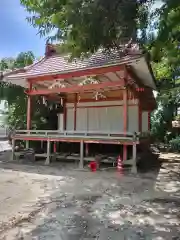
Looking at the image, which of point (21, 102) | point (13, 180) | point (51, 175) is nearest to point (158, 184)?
point (51, 175)

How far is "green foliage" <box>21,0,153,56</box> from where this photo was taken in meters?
3.62

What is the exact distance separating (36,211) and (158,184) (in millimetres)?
4197

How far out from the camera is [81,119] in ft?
45.3

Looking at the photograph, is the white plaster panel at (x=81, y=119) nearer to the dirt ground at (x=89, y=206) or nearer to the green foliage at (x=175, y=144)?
the dirt ground at (x=89, y=206)

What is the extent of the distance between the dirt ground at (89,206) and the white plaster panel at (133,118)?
3.75 m

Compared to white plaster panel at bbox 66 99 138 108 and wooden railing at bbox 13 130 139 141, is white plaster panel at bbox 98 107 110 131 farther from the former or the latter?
wooden railing at bbox 13 130 139 141

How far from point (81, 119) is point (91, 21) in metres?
10.3

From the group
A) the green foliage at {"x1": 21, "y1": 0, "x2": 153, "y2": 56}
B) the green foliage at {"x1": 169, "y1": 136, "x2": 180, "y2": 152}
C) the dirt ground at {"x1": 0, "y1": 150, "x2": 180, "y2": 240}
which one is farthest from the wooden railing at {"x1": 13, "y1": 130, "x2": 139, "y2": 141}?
the green foliage at {"x1": 169, "y1": 136, "x2": 180, "y2": 152}

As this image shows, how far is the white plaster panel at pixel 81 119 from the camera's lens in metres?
13.7

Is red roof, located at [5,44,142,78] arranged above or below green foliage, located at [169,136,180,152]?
above

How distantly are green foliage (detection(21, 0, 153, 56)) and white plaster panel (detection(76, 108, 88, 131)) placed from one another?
9.19 meters

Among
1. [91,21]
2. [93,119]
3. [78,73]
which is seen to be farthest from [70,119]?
[91,21]

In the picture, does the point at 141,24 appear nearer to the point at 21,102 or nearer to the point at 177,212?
the point at 177,212

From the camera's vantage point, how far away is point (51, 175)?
886 centimetres
